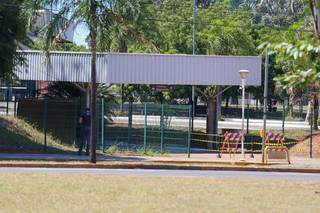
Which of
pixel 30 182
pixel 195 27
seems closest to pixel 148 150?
pixel 30 182

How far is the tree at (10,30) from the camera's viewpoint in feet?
85.9

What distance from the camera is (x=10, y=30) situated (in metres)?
26.7

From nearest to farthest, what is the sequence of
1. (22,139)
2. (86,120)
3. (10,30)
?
(86,120) → (10,30) → (22,139)

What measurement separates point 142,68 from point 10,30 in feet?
25.8

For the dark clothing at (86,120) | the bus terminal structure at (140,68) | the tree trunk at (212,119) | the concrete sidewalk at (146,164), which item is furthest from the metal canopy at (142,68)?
the concrete sidewalk at (146,164)

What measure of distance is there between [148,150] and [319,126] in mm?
21148

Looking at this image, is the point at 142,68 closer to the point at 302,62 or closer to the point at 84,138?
the point at 84,138

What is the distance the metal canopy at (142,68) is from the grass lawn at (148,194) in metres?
16.0

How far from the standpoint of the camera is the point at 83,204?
1132 cm

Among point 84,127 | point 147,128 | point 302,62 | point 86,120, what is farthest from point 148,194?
point 147,128

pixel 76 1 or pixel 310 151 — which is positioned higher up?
pixel 76 1

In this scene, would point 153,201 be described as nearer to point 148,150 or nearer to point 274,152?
point 274,152

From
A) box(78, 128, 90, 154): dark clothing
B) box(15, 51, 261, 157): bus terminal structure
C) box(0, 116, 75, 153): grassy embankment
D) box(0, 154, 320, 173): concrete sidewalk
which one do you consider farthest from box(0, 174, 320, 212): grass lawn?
box(15, 51, 261, 157): bus terminal structure

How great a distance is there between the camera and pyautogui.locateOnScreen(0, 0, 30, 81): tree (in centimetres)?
2619
